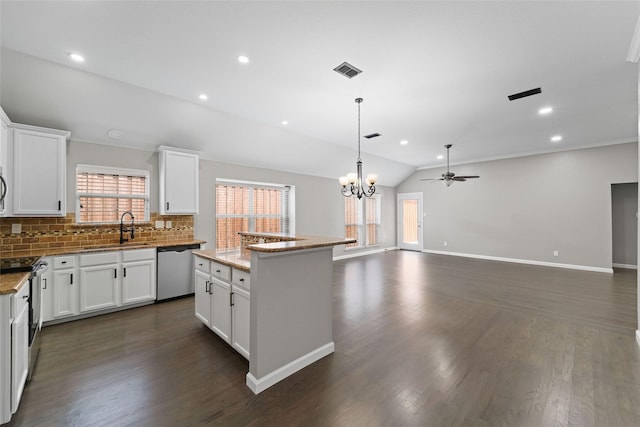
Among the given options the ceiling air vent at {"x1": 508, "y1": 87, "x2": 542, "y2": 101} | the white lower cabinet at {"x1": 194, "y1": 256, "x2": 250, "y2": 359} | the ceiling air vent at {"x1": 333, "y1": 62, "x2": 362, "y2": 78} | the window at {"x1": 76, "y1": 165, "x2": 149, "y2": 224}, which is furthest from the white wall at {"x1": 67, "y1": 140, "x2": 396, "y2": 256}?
the ceiling air vent at {"x1": 508, "y1": 87, "x2": 542, "y2": 101}

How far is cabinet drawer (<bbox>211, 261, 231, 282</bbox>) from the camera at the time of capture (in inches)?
101

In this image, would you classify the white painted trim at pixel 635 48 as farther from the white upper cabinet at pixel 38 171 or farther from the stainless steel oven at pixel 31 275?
the white upper cabinet at pixel 38 171

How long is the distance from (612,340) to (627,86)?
125 inches

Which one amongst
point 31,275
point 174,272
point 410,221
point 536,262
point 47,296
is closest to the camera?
point 31,275

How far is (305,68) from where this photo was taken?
2963mm

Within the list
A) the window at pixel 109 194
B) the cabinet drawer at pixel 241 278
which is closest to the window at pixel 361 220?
the window at pixel 109 194

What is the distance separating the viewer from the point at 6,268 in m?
2.10

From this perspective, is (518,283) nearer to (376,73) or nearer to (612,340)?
(612,340)

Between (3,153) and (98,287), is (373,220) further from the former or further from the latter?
(3,153)

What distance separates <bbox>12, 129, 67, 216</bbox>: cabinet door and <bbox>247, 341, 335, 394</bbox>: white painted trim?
3.44 metres

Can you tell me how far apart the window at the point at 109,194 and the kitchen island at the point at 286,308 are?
2814mm

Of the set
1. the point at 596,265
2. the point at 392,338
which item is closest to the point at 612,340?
the point at 392,338

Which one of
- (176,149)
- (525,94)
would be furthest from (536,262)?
(176,149)

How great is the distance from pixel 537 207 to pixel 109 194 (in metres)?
9.26
